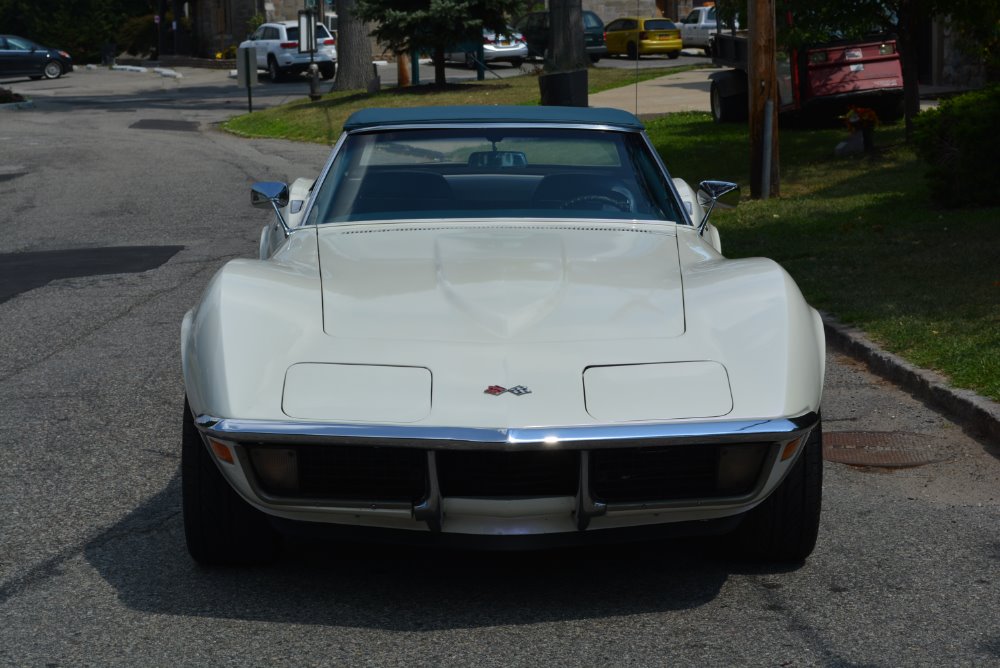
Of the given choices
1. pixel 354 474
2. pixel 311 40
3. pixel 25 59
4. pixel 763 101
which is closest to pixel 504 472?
pixel 354 474

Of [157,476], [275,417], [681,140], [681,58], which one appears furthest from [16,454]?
[681,58]

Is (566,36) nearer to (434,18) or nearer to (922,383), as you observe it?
(434,18)

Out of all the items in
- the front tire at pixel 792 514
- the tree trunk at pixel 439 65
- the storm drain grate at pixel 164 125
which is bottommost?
the front tire at pixel 792 514

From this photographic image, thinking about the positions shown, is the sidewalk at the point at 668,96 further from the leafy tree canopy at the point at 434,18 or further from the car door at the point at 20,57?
the car door at the point at 20,57

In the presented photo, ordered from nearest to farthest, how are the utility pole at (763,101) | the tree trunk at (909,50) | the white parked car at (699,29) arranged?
the utility pole at (763,101)
the tree trunk at (909,50)
the white parked car at (699,29)

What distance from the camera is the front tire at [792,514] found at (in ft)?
13.9

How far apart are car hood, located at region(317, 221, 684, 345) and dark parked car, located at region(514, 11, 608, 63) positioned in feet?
128

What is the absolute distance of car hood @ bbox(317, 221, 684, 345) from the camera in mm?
4184

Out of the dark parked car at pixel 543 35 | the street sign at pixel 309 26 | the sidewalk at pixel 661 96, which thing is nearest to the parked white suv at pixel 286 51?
the dark parked car at pixel 543 35

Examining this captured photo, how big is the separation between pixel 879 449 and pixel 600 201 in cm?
166

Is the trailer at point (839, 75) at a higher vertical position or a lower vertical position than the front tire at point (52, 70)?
lower

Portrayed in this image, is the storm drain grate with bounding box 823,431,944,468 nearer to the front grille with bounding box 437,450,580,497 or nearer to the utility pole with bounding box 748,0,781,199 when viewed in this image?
the front grille with bounding box 437,450,580,497

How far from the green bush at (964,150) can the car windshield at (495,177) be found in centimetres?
674

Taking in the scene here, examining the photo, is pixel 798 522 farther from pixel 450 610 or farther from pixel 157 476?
pixel 157 476
